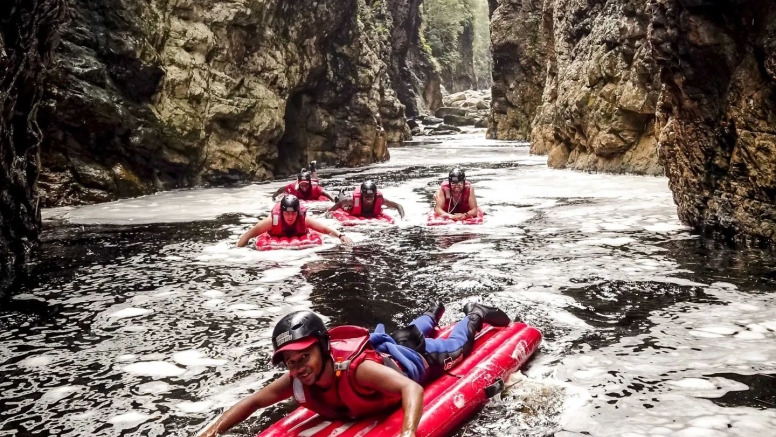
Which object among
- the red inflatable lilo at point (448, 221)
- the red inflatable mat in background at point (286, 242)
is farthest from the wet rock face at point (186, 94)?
the red inflatable lilo at point (448, 221)

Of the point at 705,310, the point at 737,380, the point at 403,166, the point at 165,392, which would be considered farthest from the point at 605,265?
the point at 403,166

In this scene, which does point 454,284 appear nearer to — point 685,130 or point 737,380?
point 737,380

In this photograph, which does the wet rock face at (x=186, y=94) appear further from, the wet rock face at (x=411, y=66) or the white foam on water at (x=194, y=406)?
the wet rock face at (x=411, y=66)

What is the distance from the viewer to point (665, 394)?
438 centimetres

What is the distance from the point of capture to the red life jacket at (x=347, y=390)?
146 inches

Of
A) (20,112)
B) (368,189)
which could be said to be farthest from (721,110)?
(20,112)

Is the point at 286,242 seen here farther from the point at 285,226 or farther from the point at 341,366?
the point at 341,366

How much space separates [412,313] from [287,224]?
4236mm

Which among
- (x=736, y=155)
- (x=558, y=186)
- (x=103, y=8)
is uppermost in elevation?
(x=103, y=8)

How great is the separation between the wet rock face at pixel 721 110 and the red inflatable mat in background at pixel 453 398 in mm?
5365

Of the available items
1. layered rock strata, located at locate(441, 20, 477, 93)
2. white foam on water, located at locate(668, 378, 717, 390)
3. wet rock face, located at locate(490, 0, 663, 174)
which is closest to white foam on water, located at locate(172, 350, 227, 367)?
white foam on water, located at locate(668, 378, 717, 390)

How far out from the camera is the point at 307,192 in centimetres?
1587

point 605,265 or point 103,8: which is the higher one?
point 103,8

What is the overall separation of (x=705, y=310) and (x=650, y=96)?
13.3m
